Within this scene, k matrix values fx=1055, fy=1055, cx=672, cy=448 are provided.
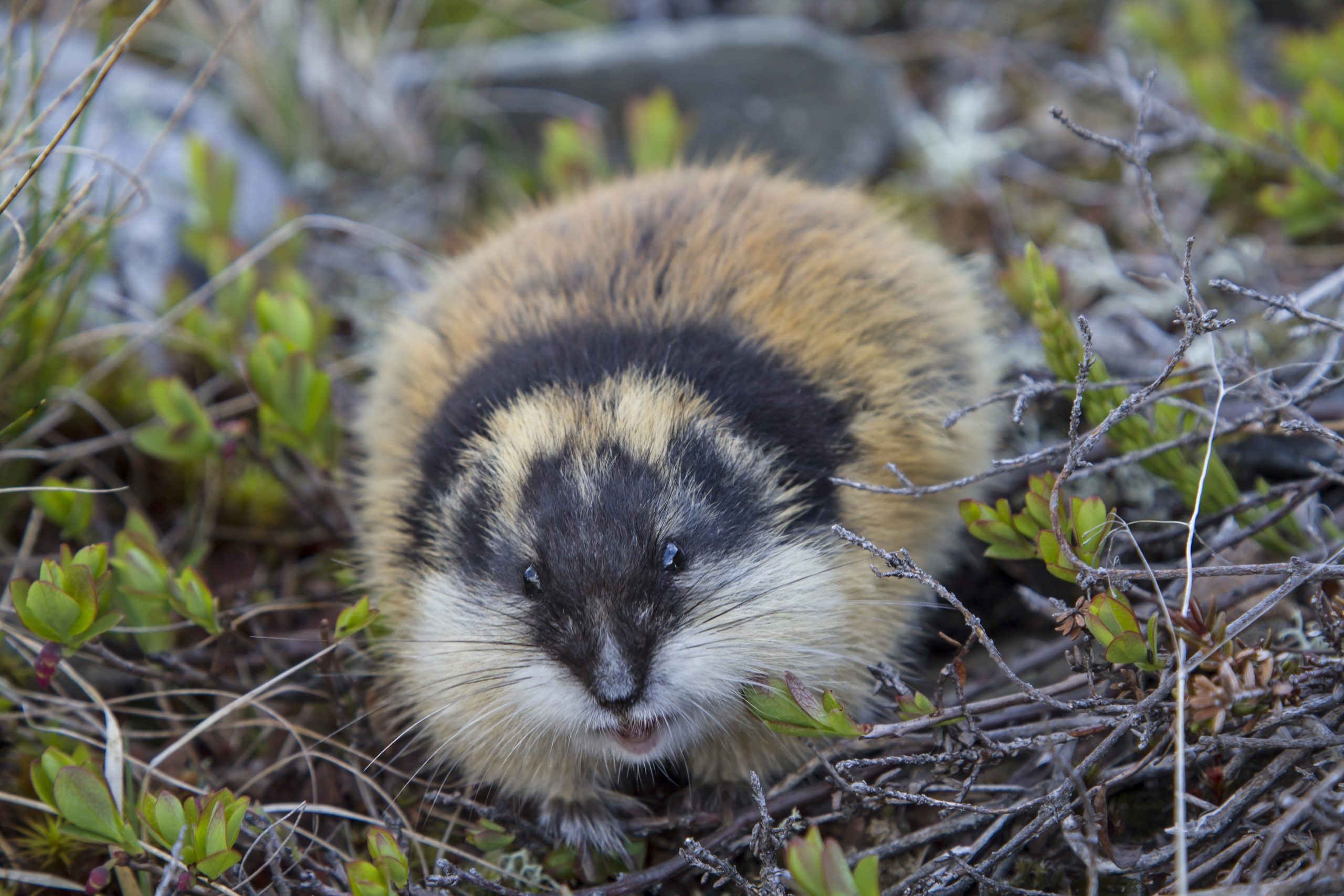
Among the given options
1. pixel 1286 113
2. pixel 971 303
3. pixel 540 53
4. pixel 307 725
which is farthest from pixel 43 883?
pixel 1286 113

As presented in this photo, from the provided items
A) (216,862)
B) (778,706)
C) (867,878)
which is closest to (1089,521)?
(778,706)

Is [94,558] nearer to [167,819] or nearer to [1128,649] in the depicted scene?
[167,819]

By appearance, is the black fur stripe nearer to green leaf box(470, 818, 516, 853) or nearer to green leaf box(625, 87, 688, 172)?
green leaf box(470, 818, 516, 853)

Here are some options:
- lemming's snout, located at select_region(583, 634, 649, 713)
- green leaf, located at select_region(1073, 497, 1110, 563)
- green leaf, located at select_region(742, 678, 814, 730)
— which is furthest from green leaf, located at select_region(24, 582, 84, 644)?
green leaf, located at select_region(1073, 497, 1110, 563)

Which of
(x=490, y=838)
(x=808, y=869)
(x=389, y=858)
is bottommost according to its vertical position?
(x=490, y=838)

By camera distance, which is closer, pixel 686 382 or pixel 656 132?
pixel 686 382

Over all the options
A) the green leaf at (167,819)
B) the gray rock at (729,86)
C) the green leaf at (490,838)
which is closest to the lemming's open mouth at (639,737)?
the green leaf at (490,838)

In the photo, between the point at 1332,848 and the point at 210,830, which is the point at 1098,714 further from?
the point at 210,830
